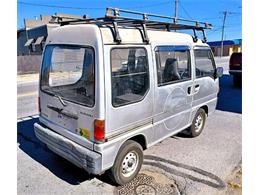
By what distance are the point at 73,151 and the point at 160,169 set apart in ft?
5.05

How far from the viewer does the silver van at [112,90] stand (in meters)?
2.88

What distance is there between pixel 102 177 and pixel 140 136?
34.4 inches

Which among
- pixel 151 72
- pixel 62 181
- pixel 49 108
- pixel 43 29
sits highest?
pixel 43 29

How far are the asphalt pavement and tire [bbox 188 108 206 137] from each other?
13 cm

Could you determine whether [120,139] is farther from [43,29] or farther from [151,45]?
[43,29]

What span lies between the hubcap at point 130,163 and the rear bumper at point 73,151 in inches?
21.3

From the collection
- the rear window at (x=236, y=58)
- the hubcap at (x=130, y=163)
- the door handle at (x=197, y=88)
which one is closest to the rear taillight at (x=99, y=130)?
the hubcap at (x=130, y=163)

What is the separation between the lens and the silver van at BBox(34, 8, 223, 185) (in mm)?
2885

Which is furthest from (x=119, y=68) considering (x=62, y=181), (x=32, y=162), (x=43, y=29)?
(x=43, y=29)

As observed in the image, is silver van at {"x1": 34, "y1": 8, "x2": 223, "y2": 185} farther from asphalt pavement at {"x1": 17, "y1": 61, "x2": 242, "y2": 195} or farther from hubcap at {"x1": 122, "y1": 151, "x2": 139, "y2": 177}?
asphalt pavement at {"x1": 17, "y1": 61, "x2": 242, "y2": 195}

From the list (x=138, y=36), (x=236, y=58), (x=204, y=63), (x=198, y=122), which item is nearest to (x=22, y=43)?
(x=236, y=58)

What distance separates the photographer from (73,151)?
311 cm
